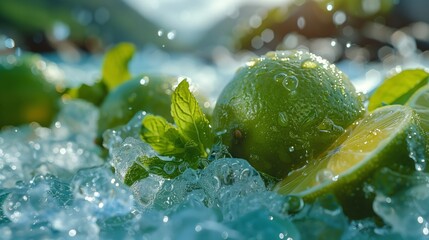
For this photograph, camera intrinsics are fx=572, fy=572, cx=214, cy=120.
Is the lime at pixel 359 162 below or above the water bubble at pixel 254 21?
below

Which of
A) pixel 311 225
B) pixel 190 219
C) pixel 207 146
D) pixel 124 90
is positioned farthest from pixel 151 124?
pixel 124 90

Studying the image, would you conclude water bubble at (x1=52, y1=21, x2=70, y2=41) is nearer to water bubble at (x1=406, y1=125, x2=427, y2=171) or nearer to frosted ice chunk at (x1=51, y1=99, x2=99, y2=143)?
frosted ice chunk at (x1=51, y1=99, x2=99, y2=143)

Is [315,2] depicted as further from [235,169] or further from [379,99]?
[235,169]

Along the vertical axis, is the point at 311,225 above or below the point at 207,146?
below

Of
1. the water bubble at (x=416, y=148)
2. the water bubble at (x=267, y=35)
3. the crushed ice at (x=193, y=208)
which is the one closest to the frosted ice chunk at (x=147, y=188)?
the crushed ice at (x=193, y=208)

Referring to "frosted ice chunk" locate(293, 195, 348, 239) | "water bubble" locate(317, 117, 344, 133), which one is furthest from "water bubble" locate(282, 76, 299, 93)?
"frosted ice chunk" locate(293, 195, 348, 239)

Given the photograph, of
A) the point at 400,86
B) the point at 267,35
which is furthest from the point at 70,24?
the point at 400,86

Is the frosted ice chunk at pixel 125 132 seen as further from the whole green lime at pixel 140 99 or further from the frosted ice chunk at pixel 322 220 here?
the frosted ice chunk at pixel 322 220
